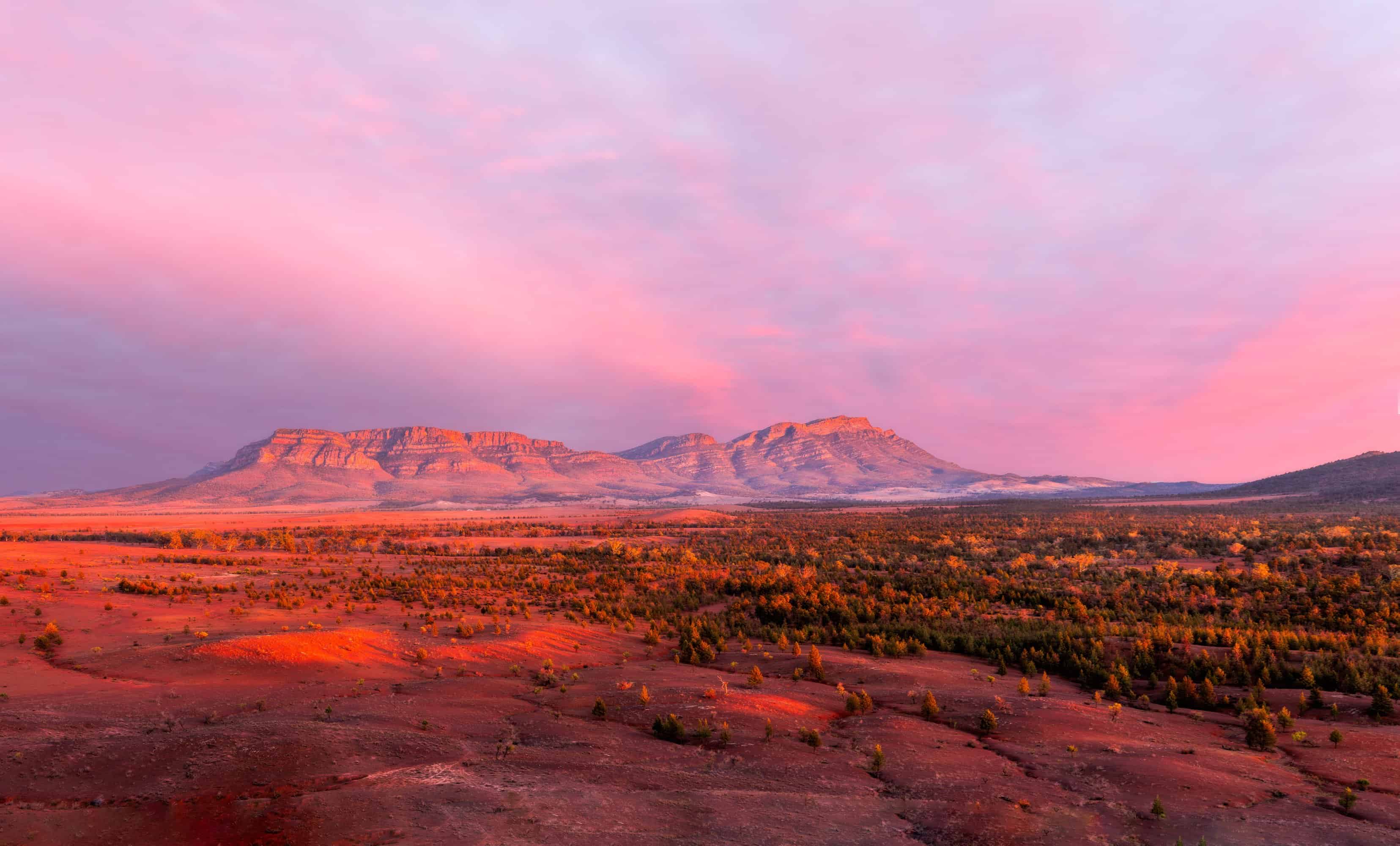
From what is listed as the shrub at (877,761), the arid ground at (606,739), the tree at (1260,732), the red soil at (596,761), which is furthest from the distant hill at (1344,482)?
the shrub at (877,761)

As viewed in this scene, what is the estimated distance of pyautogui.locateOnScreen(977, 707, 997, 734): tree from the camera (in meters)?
12.3

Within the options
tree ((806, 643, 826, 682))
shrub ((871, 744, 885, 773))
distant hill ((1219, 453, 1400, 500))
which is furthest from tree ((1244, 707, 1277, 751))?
distant hill ((1219, 453, 1400, 500))

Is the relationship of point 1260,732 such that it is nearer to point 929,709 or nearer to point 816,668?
point 929,709

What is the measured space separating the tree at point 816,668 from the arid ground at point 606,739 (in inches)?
4.1

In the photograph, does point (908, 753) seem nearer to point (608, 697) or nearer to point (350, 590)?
point (608, 697)

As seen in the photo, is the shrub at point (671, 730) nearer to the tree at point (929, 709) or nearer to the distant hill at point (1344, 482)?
the tree at point (929, 709)

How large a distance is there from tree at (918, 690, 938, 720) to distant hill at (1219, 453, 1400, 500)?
354 ft

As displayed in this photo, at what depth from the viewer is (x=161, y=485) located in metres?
199

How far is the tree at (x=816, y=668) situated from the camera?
664 inches

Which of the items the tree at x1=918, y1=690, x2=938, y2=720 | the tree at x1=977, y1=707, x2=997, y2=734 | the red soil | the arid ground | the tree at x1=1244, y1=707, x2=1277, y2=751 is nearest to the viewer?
the red soil

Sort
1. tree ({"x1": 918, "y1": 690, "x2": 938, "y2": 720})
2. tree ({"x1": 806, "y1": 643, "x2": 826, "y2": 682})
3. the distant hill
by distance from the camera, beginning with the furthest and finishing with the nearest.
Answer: the distant hill, tree ({"x1": 806, "y1": 643, "x2": 826, "y2": 682}), tree ({"x1": 918, "y1": 690, "x2": 938, "y2": 720})

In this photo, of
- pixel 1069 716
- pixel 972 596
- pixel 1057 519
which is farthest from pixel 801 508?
pixel 1069 716

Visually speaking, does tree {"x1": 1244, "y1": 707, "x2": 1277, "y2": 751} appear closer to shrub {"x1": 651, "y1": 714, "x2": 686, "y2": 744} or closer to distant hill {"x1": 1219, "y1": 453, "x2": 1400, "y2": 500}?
shrub {"x1": 651, "y1": 714, "x2": 686, "y2": 744}

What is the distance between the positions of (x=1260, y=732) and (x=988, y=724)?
16.0 ft
